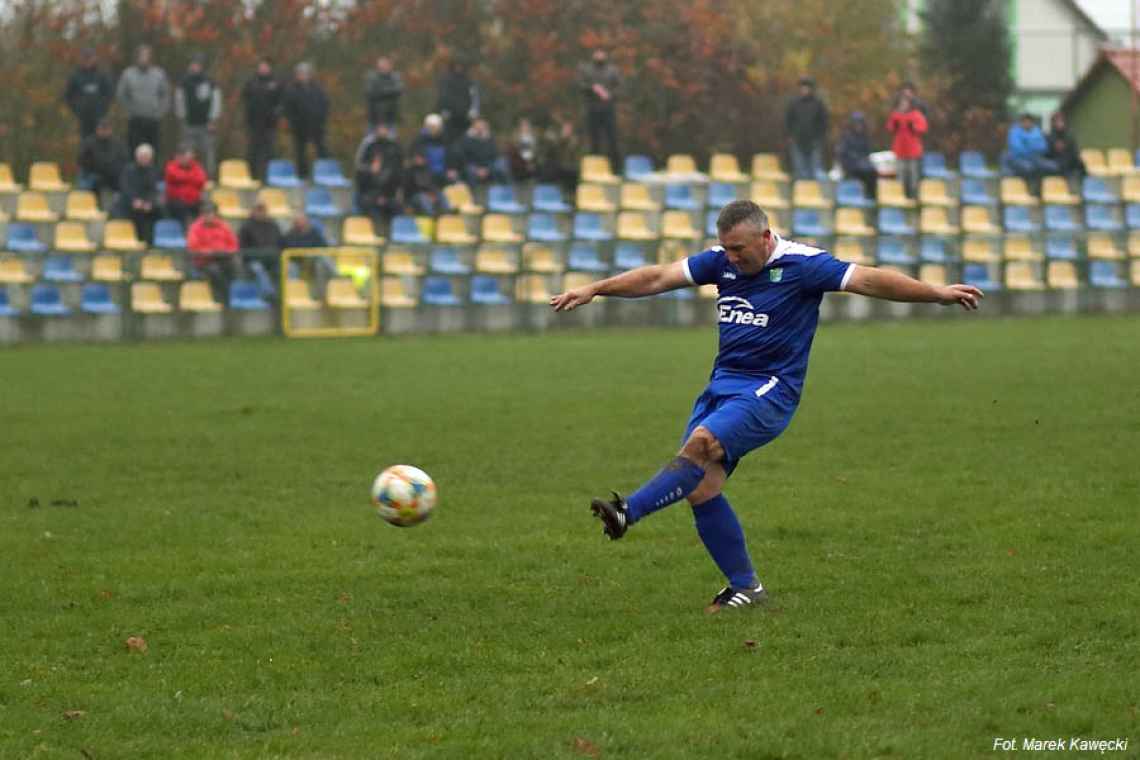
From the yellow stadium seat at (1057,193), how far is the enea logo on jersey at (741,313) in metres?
25.8

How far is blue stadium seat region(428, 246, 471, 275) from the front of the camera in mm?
27766

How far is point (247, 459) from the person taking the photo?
13.3 metres

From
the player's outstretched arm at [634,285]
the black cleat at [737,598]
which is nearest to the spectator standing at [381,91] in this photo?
the player's outstretched arm at [634,285]

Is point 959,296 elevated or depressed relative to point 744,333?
elevated

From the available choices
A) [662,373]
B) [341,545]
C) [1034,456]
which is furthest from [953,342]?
[341,545]

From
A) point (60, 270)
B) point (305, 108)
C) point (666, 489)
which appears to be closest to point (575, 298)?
point (666, 489)

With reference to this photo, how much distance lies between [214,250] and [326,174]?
4.30 metres

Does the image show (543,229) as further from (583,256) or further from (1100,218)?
(1100,218)

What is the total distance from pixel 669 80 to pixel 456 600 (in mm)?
33738

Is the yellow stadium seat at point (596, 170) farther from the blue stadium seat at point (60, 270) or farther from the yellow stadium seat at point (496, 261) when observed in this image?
the blue stadium seat at point (60, 270)

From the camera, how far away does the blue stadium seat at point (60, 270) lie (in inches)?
999

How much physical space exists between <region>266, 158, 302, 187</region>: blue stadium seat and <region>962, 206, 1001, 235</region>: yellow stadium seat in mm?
11109

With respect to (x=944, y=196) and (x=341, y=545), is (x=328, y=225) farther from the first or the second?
(x=341, y=545)

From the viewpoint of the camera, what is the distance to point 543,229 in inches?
1156
